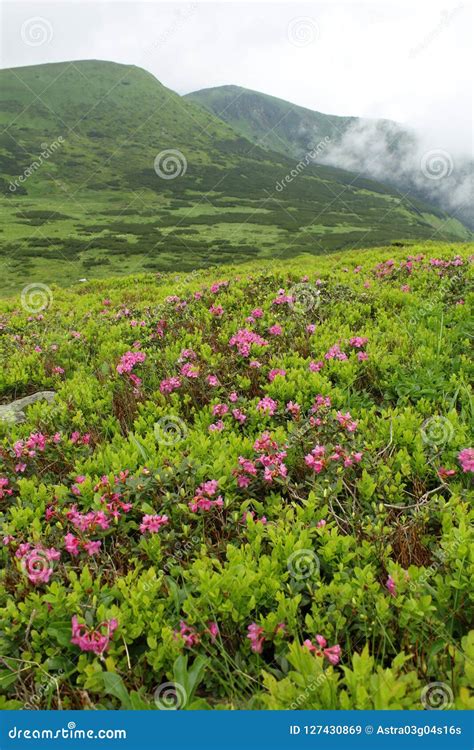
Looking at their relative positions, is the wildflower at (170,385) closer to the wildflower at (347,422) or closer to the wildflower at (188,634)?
the wildflower at (347,422)

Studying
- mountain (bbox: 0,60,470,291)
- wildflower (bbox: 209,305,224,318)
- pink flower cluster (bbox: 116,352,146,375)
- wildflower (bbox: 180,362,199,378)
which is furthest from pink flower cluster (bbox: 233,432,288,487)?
mountain (bbox: 0,60,470,291)

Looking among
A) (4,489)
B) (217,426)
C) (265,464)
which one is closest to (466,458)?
(265,464)

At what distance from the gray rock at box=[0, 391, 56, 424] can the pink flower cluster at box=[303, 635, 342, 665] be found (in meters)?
4.19

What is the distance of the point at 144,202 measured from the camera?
349ft

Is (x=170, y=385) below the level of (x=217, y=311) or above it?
below

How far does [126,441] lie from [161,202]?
113 meters

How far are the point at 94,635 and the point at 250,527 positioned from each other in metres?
1.15

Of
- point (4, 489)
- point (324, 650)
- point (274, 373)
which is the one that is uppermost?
point (274, 373)

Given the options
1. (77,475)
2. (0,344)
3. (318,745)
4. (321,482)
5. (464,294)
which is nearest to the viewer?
(318,745)

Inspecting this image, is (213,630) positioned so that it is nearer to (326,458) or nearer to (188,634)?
(188,634)

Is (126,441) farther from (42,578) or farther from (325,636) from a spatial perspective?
(325,636)

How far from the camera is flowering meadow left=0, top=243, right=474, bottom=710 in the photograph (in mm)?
2322

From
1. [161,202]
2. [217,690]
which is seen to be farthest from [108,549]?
[161,202]

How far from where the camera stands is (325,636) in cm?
247
